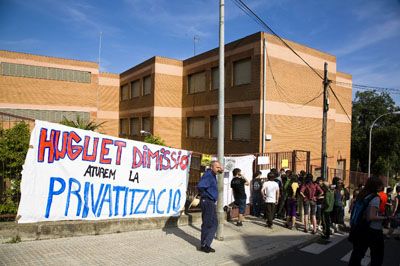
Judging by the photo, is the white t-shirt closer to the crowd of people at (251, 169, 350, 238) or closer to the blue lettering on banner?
the crowd of people at (251, 169, 350, 238)

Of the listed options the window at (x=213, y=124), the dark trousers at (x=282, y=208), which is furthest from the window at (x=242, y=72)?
the dark trousers at (x=282, y=208)

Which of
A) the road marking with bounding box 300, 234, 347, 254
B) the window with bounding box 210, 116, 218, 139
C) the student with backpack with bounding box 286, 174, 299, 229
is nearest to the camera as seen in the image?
the road marking with bounding box 300, 234, 347, 254

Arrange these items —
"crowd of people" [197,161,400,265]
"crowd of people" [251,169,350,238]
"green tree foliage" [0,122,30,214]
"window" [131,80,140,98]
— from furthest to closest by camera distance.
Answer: "window" [131,80,140,98] < "crowd of people" [251,169,350,238] < "green tree foliage" [0,122,30,214] < "crowd of people" [197,161,400,265]

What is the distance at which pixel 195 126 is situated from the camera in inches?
1019

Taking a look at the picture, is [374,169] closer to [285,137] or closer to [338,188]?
[285,137]

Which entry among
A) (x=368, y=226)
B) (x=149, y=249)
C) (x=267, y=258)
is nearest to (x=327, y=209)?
(x=267, y=258)

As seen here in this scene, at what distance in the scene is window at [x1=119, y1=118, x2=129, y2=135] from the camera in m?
34.6

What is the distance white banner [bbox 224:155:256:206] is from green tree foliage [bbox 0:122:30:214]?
5.84 m

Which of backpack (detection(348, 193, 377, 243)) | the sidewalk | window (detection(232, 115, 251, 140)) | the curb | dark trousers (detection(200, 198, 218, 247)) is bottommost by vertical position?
the curb

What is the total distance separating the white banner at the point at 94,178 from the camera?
646 centimetres

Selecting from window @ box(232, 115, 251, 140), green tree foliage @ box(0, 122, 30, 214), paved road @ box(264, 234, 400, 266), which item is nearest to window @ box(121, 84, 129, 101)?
window @ box(232, 115, 251, 140)

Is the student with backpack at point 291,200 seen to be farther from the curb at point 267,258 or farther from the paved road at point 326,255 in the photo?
the curb at point 267,258

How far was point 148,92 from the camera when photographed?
29406 mm

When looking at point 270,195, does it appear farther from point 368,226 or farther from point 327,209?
point 368,226
